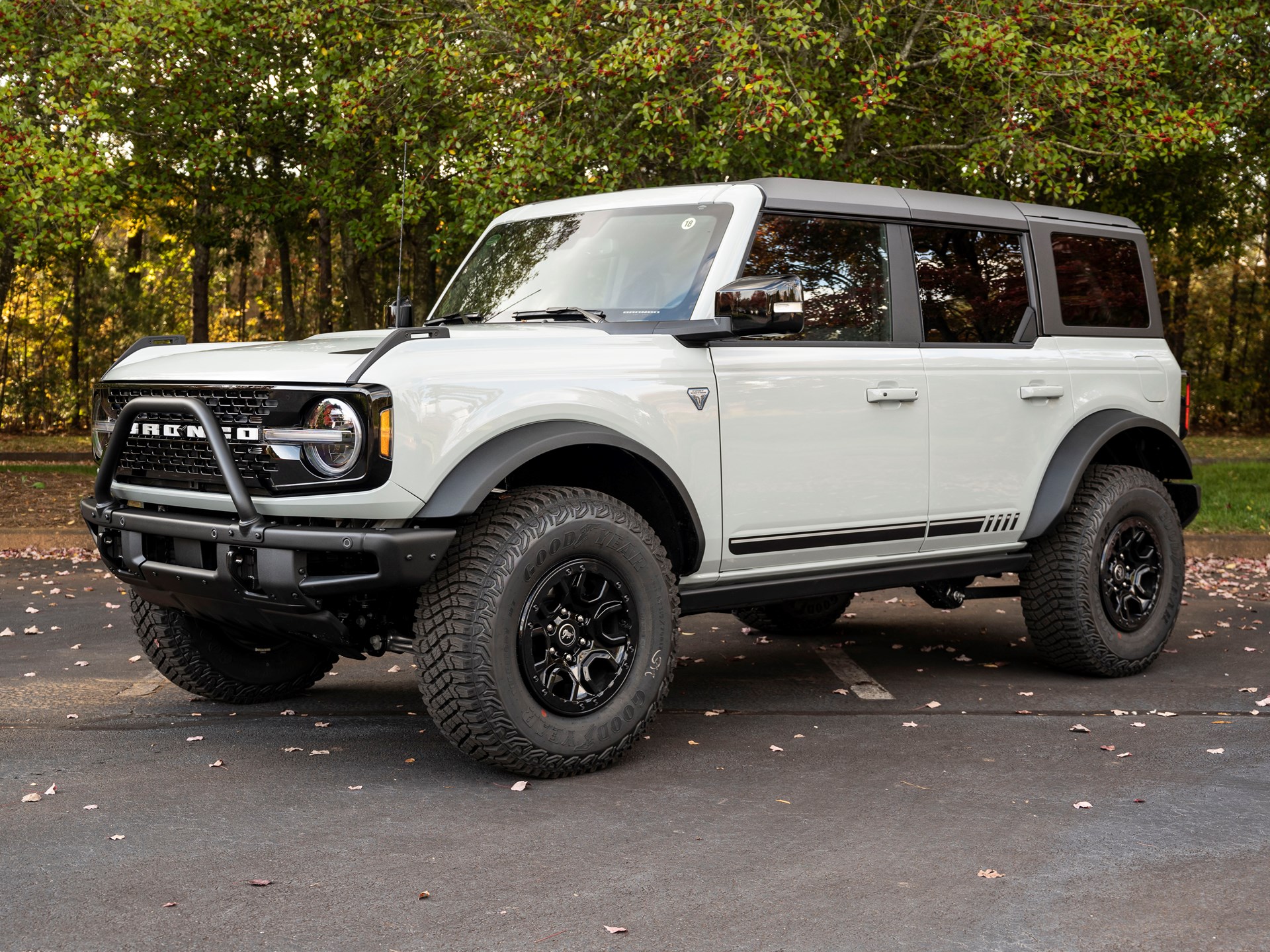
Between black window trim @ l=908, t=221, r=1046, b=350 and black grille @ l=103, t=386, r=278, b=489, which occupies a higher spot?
black window trim @ l=908, t=221, r=1046, b=350

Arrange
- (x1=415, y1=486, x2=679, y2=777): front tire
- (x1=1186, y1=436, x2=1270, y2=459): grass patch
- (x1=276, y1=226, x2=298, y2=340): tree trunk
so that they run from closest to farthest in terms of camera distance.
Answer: (x1=415, y1=486, x2=679, y2=777): front tire < (x1=1186, y1=436, x2=1270, y2=459): grass patch < (x1=276, y1=226, x2=298, y2=340): tree trunk

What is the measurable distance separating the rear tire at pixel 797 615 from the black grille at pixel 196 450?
Answer: 3.65 metres

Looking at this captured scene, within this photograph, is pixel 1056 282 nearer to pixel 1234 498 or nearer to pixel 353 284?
pixel 1234 498

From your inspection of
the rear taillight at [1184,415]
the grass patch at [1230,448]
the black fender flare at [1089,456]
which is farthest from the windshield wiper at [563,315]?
the grass patch at [1230,448]

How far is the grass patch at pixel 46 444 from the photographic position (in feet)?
70.1

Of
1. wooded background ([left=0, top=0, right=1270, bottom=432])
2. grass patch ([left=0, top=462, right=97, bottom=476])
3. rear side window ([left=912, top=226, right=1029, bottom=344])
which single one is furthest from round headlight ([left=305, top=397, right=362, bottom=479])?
grass patch ([left=0, top=462, right=97, bottom=476])

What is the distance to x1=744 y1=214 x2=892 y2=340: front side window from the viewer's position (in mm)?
5348

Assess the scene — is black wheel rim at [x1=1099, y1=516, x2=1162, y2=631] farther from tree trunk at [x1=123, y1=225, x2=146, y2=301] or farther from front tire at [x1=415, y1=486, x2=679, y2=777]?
tree trunk at [x1=123, y1=225, x2=146, y2=301]

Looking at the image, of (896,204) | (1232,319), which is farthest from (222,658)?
(1232,319)

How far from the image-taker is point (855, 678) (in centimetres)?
653

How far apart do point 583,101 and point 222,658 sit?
27.2 ft

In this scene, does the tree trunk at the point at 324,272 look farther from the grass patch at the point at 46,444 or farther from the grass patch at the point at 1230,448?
the grass patch at the point at 1230,448

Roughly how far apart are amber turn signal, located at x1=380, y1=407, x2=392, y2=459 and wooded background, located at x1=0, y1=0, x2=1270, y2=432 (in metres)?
7.40

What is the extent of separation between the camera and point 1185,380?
6977 millimetres
